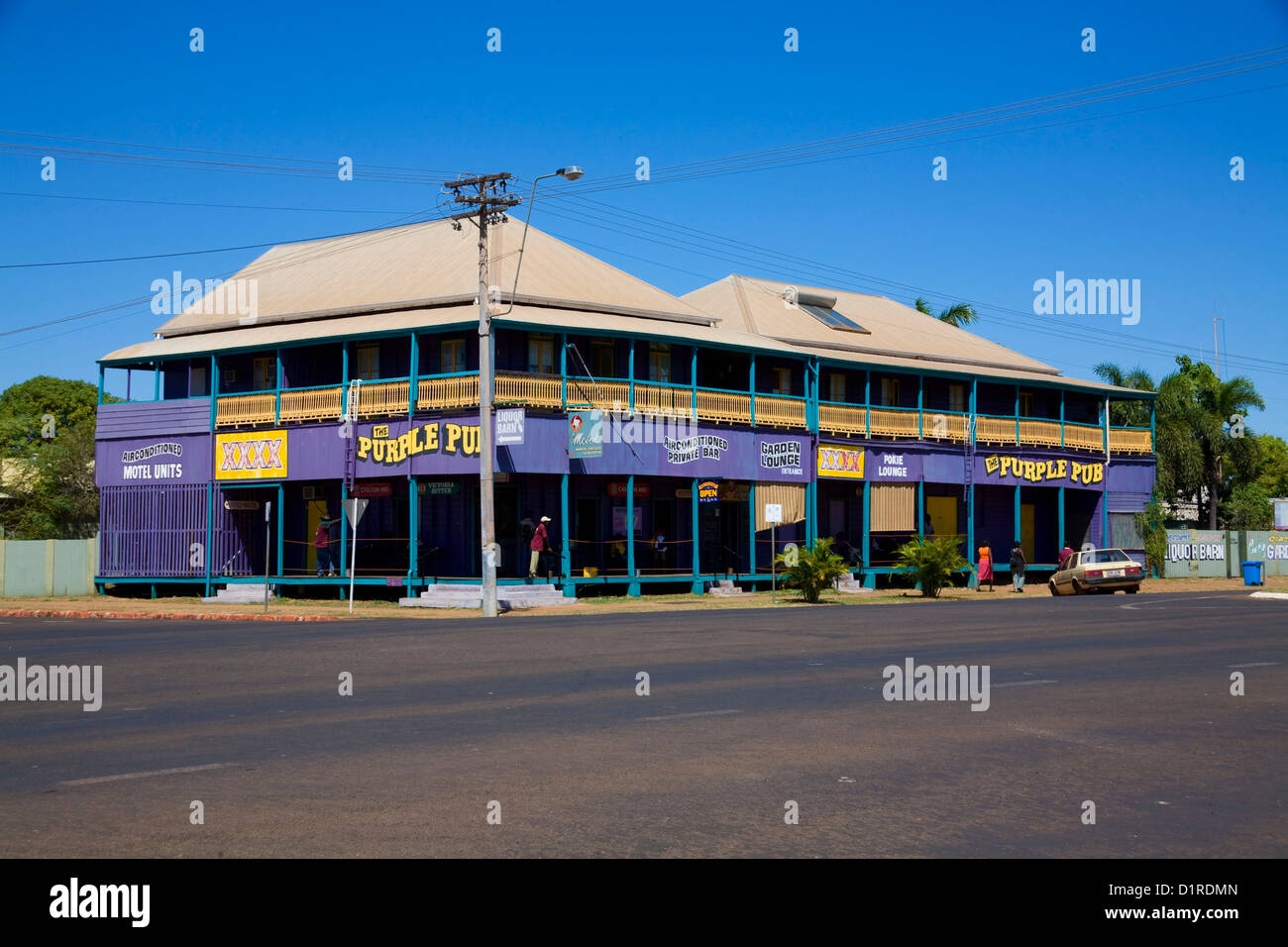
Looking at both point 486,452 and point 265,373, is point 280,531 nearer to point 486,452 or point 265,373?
point 265,373

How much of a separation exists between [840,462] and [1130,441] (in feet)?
48.1

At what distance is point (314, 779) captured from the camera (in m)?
8.51

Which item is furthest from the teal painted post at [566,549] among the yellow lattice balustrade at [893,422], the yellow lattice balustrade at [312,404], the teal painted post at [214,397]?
the yellow lattice balustrade at [893,422]

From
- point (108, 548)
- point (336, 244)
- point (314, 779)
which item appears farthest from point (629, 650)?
point (336, 244)

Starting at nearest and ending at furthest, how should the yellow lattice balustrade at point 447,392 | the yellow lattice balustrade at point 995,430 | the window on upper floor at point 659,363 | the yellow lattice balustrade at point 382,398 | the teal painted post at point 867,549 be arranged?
the yellow lattice balustrade at point 447,392, the yellow lattice balustrade at point 382,398, the window on upper floor at point 659,363, the teal painted post at point 867,549, the yellow lattice balustrade at point 995,430

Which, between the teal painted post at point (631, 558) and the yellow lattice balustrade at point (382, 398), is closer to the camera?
the teal painted post at point (631, 558)

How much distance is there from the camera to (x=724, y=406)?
3784 centimetres

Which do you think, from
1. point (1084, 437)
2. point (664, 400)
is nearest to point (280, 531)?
point (664, 400)

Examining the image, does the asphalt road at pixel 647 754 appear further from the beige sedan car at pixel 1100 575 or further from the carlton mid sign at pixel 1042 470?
the carlton mid sign at pixel 1042 470

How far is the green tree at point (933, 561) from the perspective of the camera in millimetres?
35625

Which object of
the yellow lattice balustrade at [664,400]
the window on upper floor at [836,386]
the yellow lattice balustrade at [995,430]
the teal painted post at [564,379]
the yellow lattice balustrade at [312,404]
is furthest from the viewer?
the yellow lattice balustrade at [995,430]

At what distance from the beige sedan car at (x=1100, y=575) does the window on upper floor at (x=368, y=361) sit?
71.5ft
